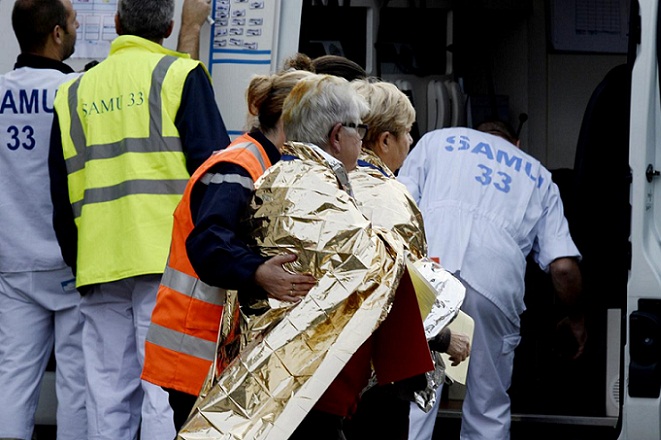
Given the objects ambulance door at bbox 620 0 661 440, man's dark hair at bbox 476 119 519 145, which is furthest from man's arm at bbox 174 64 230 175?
man's dark hair at bbox 476 119 519 145

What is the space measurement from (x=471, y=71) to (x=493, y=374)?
8.21ft

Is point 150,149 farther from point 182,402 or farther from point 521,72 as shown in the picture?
point 521,72

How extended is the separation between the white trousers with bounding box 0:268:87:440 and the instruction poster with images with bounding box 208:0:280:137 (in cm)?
85

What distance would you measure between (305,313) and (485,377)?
2284mm

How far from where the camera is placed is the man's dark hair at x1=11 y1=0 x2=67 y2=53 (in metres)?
4.85

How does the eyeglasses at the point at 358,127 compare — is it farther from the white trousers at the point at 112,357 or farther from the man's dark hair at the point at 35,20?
the man's dark hair at the point at 35,20

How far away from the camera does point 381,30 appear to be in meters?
6.96

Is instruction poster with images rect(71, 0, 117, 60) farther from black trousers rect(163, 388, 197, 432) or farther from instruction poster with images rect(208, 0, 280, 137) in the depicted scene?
black trousers rect(163, 388, 197, 432)

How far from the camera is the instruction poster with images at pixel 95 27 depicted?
4.95 metres

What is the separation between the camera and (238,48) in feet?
15.6

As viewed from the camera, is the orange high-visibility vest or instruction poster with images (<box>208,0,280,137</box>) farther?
instruction poster with images (<box>208,0,280,137</box>)

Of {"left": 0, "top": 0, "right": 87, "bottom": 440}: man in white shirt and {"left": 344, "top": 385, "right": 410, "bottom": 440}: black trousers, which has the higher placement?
{"left": 0, "top": 0, "right": 87, "bottom": 440}: man in white shirt

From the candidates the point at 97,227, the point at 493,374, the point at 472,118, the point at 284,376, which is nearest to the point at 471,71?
the point at 472,118

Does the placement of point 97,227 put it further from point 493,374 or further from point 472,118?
point 472,118
